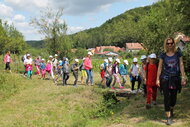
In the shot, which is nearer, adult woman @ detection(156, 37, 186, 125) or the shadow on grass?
adult woman @ detection(156, 37, 186, 125)

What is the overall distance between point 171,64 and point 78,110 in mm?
4419

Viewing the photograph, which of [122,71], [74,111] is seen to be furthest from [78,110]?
[122,71]

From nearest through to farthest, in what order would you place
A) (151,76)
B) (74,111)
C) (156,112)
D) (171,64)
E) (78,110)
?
(171,64), (156,112), (151,76), (74,111), (78,110)

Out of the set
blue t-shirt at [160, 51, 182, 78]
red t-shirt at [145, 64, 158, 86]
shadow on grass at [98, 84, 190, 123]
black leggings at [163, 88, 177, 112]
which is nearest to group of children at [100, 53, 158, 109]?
red t-shirt at [145, 64, 158, 86]

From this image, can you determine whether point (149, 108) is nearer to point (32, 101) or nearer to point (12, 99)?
point (32, 101)

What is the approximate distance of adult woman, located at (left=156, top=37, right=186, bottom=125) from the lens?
5.38 m

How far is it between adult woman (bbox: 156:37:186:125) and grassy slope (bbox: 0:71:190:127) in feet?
2.25

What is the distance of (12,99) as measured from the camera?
34.6 feet

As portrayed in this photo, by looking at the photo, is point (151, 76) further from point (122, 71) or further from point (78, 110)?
point (122, 71)

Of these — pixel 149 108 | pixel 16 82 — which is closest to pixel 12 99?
pixel 16 82

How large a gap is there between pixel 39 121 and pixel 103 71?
273 inches

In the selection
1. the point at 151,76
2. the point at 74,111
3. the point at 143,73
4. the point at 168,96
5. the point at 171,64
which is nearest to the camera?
the point at 171,64

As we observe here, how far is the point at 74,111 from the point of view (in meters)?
8.66

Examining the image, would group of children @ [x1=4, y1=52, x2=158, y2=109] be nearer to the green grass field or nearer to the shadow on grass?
the shadow on grass
